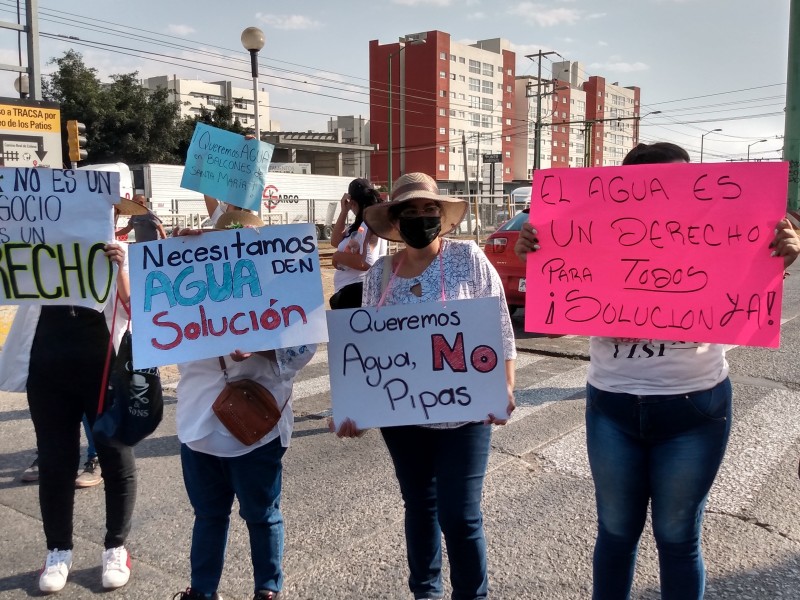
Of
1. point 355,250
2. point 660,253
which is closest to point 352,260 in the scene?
point 355,250

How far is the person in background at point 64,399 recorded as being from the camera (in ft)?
10.7

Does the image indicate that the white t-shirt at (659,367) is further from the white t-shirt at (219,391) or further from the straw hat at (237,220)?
the straw hat at (237,220)

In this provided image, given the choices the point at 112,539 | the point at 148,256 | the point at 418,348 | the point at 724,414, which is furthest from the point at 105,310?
the point at 724,414

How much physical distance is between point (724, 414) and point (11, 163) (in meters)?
10.1

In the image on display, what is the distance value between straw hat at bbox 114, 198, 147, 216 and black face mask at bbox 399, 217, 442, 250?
1341 millimetres

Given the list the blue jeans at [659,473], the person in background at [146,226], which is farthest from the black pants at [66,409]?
the blue jeans at [659,473]

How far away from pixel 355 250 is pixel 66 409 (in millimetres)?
2286

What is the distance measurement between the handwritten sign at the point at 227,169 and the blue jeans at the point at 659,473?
3182mm

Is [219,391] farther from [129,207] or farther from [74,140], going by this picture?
[74,140]

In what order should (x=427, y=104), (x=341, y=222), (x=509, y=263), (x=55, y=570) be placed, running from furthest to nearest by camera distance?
1. (x=427, y=104)
2. (x=509, y=263)
3. (x=341, y=222)
4. (x=55, y=570)

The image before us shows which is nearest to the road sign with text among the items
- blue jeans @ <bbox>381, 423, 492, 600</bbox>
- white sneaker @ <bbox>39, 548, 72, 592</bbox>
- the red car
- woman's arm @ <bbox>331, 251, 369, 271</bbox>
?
the red car

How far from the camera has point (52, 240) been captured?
311 cm

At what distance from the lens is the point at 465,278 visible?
2826mm

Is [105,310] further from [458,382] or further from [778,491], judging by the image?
[778,491]
